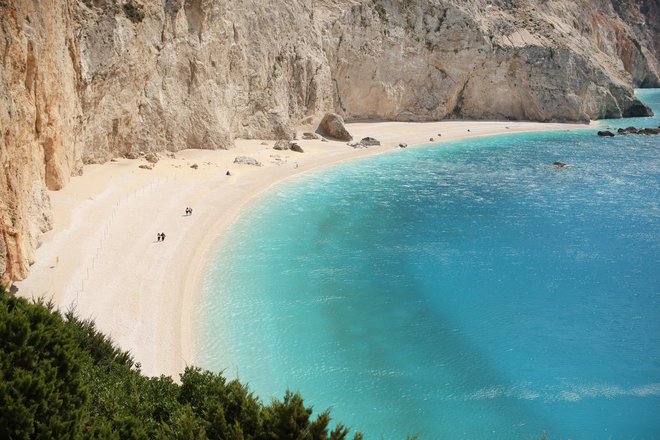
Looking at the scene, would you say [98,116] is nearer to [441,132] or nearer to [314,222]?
[314,222]

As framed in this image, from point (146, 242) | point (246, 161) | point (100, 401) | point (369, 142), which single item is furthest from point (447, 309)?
point (369, 142)

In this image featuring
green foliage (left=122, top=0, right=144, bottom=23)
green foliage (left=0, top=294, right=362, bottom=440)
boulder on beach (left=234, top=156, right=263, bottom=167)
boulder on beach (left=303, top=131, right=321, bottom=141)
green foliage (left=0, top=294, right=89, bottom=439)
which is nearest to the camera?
green foliage (left=0, top=294, right=89, bottom=439)

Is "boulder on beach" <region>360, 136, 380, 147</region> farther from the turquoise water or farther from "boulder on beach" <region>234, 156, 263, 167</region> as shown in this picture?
the turquoise water

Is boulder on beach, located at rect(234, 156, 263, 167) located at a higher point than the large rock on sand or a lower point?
lower

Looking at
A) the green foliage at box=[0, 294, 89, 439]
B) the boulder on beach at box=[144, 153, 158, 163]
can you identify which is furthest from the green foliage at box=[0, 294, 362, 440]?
the boulder on beach at box=[144, 153, 158, 163]

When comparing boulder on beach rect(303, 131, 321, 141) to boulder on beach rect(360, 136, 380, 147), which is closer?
boulder on beach rect(303, 131, 321, 141)

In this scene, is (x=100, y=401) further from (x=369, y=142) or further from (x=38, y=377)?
(x=369, y=142)

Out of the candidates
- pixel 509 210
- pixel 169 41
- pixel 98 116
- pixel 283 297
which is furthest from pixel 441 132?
pixel 283 297
